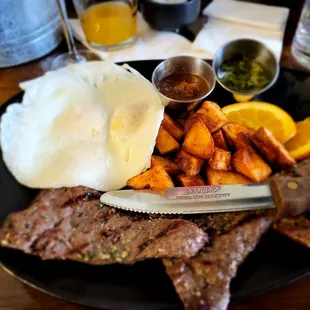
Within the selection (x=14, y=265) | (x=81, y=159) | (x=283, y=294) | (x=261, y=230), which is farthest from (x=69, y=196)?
(x=283, y=294)

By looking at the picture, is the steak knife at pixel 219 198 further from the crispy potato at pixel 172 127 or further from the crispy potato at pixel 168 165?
the crispy potato at pixel 172 127

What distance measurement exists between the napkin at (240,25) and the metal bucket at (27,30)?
0.72 meters

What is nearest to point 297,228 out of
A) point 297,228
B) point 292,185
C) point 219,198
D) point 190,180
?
point 297,228

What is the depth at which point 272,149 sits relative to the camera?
1373 mm

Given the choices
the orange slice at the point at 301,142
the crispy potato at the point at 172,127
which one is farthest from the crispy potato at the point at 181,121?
the orange slice at the point at 301,142

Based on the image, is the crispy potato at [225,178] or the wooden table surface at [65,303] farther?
the crispy potato at [225,178]

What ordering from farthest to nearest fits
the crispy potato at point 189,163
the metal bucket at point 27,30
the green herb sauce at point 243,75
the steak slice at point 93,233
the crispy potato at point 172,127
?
the metal bucket at point 27,30 → the green herb sauce at point 243,75 → the crispy potato at point 172,127 → the crispy potato at point 189,163 → the steak slice at point 93,233

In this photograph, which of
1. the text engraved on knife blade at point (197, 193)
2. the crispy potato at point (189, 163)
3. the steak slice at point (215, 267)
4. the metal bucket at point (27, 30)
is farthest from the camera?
the metal bucket at point (27, 30)

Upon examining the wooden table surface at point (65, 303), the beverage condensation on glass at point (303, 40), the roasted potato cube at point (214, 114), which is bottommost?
the wooden table surface at point (65, 303)

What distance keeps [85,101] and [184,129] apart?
0.43 metres

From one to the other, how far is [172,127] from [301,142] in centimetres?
46

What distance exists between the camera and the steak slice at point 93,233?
46.6 inches

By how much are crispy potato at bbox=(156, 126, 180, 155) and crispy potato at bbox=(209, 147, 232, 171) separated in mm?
152

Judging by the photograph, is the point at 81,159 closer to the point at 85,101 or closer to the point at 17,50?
the point at 85,101
